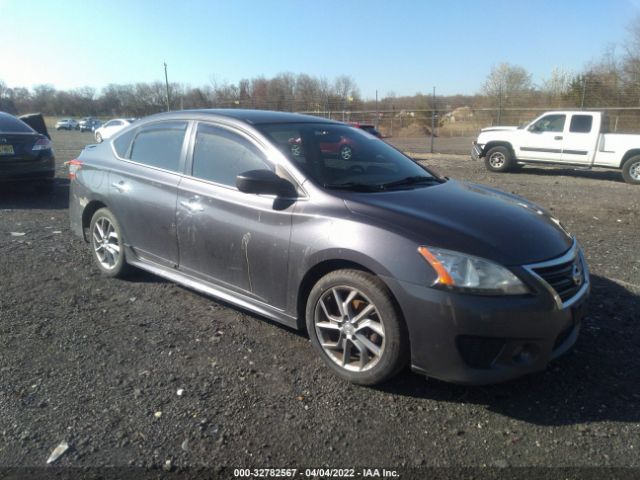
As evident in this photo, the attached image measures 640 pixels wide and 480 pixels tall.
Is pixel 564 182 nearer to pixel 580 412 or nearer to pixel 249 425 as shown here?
pixel 580 412

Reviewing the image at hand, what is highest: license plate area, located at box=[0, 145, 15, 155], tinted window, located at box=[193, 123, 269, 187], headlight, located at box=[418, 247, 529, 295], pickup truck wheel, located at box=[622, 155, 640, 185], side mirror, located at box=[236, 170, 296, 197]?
tinted window, located at box=[193, 123, 269, 187]

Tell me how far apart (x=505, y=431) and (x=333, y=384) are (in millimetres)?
999

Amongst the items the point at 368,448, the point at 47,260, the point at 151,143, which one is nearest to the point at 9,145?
the point at 47,260

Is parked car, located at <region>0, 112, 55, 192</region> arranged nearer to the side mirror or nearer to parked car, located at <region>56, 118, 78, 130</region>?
the side mirror

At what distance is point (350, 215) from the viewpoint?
2.94 m

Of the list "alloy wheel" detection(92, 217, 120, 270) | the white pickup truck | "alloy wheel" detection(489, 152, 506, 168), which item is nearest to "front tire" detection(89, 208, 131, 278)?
"alloy wheel" detection(92, 217, 120, 270)

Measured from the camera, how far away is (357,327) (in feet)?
9.48

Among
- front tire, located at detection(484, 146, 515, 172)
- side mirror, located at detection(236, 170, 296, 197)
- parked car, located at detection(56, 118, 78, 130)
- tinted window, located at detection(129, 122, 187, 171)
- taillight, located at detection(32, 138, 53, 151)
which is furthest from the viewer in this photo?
parked car, located at detection(56, 118, 78, 130)

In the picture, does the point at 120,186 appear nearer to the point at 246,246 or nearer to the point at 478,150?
the point at 246,246

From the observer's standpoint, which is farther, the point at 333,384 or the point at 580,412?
the point at 333,384

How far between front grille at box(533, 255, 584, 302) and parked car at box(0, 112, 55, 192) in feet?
28.1

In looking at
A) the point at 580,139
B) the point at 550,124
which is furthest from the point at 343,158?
the point at 550,124

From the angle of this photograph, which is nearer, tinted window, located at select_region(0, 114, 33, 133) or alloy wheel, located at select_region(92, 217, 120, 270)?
alloy wheel, located at select_region(92, 217, 120, 270)

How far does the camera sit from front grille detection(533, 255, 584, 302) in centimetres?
270
